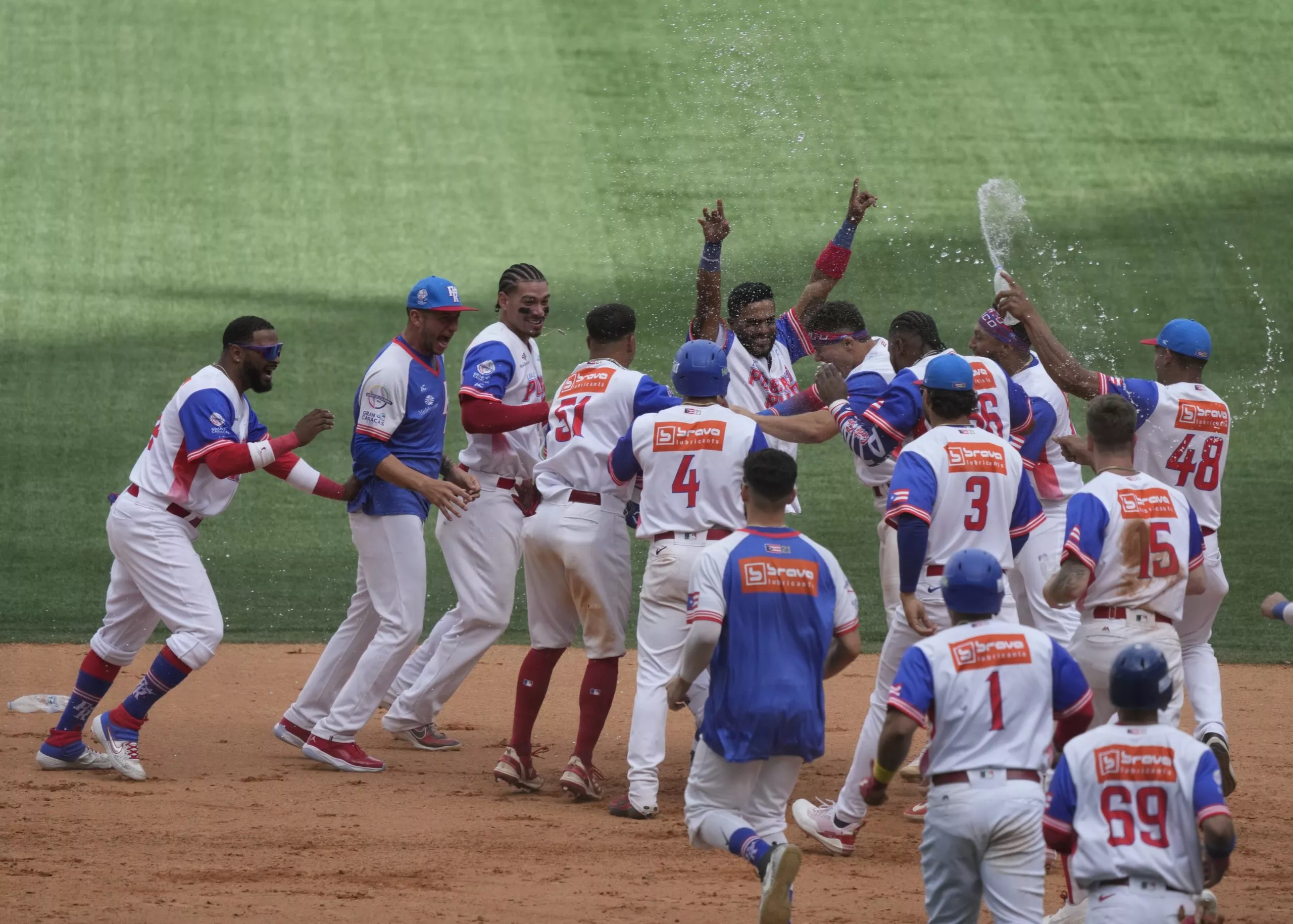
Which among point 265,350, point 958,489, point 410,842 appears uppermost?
point 265,350

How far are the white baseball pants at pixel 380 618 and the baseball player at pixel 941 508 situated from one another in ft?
6.66

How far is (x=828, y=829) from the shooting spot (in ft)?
19.2

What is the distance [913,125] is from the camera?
22.5 meters

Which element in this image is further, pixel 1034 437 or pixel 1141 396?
→ pixel 1034 437

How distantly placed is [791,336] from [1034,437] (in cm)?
162

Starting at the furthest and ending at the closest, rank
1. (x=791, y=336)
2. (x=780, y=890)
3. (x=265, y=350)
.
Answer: (x=791, y=336)
(x=265, y=350)
(x=780, y=890)

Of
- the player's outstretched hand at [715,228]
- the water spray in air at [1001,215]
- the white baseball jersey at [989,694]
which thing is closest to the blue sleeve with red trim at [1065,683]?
the white baseball jersey at [989,694]

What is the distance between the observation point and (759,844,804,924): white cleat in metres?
4.51

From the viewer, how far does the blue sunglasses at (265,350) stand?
692cm

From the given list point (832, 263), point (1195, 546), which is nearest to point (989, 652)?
point (1195, 546)

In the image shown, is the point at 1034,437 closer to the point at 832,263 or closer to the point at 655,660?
the point at 832,263

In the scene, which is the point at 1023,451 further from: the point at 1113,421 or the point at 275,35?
the point at 275,35

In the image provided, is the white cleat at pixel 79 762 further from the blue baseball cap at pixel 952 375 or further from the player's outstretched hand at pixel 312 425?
the blue baseball cap at pixel 952 375

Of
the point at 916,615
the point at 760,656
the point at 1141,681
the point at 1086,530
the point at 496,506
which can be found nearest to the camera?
the point at 1141,681
